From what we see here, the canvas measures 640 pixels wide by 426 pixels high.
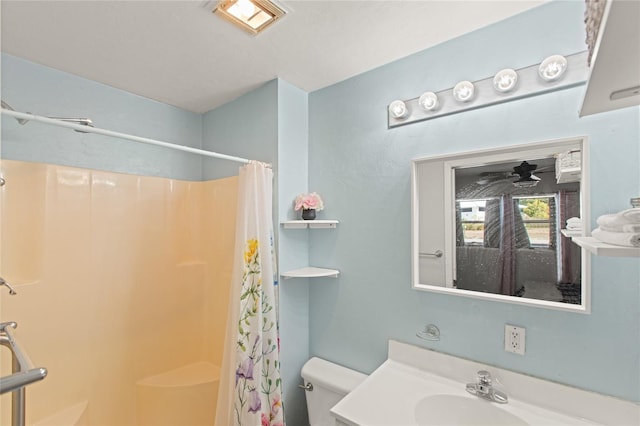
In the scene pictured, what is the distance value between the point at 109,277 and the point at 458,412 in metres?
1.95

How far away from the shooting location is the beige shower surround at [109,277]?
4.94 feet

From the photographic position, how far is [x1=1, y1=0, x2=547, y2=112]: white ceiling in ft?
4.03

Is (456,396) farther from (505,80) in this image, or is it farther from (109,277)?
(109,277)

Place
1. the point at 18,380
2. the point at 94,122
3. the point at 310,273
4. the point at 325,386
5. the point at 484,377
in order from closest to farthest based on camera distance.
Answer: the point at 18,380, the point at 484,377, the point at 325,386, the point at 310,273, the point at 94,122

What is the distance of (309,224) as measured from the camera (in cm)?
175

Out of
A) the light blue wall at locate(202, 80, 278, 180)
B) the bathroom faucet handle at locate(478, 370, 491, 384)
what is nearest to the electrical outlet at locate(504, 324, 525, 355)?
the bathroom faucet handle at locate(478, 370, 491, 384)

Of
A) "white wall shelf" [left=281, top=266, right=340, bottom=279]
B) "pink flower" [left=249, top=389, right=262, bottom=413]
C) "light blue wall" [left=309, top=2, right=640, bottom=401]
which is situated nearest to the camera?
"light blue wall" [left=309, top=2, right=640, bottom=401]

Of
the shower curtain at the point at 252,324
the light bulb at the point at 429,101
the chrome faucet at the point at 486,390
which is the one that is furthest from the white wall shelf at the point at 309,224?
the chrome faucet at the point at 486,390

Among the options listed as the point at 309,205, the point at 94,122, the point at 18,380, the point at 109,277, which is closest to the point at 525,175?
the point at 309,205

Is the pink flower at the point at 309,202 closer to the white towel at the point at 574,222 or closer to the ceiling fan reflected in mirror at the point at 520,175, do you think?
the ceiling fan reflected in mirror at the point at 520,175

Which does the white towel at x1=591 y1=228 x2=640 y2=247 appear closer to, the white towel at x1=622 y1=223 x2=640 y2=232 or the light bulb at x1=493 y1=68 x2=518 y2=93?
the white towel at x1=622 y1=223 x2=640 y2=232

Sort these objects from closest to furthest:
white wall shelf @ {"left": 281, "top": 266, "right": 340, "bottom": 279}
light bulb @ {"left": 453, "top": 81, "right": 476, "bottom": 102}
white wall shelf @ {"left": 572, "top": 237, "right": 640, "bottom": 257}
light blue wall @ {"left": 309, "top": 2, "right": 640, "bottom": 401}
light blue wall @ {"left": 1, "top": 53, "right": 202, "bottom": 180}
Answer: white wall shelf @ {"left": 572, "top": 237, "right": 640, "bottom": 257} → light blue wall @ {"left": 309, "top": 2, "right": 640, "bottom": 401} → light bulb @ {"left": 453, "top": 81, "right": 476, "bottom": 102} → light blue wall @ {"left": 1, "top": 53, "right": 202, "bottom": 180} → white wall shelf @ {"left": 281, "top": 266, "right": 340, "bottom": 279}

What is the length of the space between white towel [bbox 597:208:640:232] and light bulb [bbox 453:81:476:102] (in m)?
0.76

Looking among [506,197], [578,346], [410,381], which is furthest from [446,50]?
[410,381]
